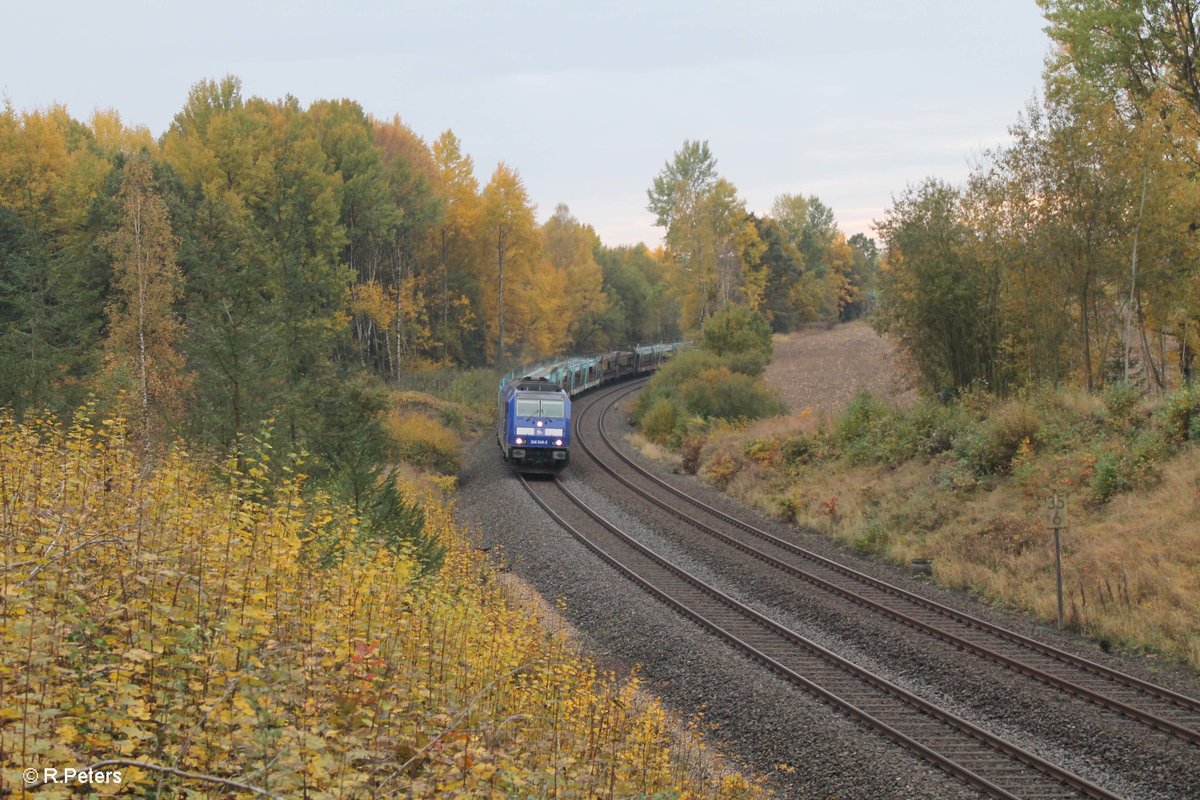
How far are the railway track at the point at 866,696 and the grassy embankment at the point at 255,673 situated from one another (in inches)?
86.6

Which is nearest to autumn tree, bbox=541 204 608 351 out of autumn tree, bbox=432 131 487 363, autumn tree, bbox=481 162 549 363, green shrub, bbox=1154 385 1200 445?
autumn tree, bbox=481 162 549 363

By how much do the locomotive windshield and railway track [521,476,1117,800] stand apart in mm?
10458

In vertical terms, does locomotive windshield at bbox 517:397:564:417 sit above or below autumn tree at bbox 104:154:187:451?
below

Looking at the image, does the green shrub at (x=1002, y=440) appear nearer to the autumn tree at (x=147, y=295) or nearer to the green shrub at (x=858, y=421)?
the green shrub at (x=858, y=421)

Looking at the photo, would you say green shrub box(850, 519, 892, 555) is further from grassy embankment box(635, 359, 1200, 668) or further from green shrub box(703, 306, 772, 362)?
green shrub box(703, 306, 772, 362)

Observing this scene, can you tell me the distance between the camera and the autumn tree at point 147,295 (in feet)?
92.5

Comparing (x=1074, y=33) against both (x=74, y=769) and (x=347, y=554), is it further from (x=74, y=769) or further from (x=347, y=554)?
(x=74, y=769)

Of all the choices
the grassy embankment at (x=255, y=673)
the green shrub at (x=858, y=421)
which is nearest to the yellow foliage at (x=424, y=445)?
the green shrub at (x=858, y=421)

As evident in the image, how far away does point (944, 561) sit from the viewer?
17.0m

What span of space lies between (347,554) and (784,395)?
118 feet

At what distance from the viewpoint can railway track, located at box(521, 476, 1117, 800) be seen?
870 centimetres

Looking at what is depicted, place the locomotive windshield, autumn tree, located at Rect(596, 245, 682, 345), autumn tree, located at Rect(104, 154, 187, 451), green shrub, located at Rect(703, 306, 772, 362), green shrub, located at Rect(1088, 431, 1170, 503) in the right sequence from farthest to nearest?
autumn tree, located at Rect(596, 245, 682, 345) < green shrub, located at Rect(703, 306, 772, 362) < the locomotive windshield < autumn tree, located at Rect(104, 154, 187, 451) < green shrub, located at Rect(1088, 431, 1170, 503)

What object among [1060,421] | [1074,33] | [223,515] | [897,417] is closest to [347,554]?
[223,515]

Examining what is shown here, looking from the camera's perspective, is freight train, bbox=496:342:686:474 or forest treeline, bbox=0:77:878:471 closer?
forest treeline, bbox=0:77:878:471
